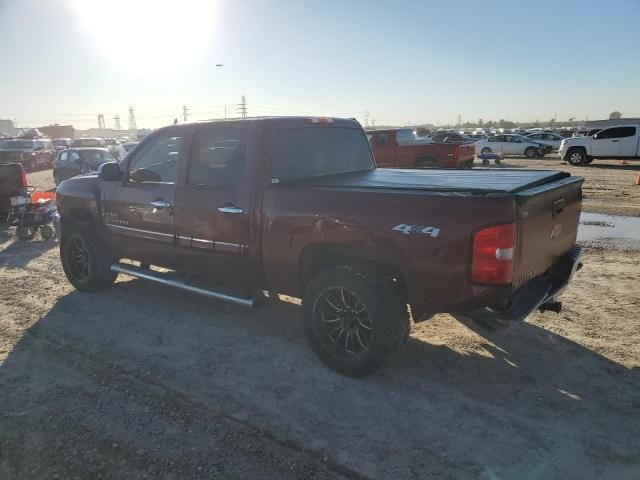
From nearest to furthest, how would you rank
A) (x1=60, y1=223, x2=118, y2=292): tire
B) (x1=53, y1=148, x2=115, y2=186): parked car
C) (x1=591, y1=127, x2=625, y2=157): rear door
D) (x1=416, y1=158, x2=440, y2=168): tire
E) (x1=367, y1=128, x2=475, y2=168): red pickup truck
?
1. (x1=60, y1=223, x2=118, y2=292): tire
2. (x1=367, y1=128, x2=475, y2=168): red pickup truck
3. (x1=416, y1=158, x2=440, y2=168): tire
4. (x1=53, y1=148, x2=115, y2=186): parked car
5. (x1=591, y1=127, x2=625, y2=157): rear door

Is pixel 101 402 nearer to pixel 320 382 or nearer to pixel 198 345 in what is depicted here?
pixel 198 345

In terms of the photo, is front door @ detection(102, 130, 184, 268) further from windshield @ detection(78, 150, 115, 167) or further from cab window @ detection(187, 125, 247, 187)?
windshield @ detection(78, 150, 115, 167)

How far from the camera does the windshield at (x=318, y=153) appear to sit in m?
4.06

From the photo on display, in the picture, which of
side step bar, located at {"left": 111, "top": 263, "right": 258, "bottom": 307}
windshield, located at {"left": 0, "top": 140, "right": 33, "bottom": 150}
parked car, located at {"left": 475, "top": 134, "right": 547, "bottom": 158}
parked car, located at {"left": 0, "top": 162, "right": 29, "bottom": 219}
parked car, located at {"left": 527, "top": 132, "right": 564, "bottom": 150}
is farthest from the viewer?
parked car, located at {"left": 527, "top": 132, "right": 564, "bottom": 150}

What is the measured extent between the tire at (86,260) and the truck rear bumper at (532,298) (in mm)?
4181

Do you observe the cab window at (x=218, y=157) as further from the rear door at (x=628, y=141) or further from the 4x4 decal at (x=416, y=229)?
the rear door at (x=628, y=141)

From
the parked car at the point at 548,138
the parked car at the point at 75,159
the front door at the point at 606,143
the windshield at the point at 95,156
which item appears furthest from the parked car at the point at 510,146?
the parked car at the point at 75,159

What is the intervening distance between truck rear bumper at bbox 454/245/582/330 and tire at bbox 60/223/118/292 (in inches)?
165

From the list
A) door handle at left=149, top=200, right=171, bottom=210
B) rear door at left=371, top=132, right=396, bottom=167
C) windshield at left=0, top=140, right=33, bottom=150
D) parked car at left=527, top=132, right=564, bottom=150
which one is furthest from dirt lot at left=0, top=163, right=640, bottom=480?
parked car at left=527, top=132, right=564, bottom=150

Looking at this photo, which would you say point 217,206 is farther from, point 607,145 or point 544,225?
point 607,145

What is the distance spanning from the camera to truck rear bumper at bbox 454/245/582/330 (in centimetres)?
316

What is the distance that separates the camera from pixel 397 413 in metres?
3.15

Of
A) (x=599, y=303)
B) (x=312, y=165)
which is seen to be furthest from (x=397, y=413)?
(x=599, y=303)

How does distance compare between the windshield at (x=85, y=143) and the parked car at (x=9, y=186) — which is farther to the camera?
the windshield at (x=85, y=143)
